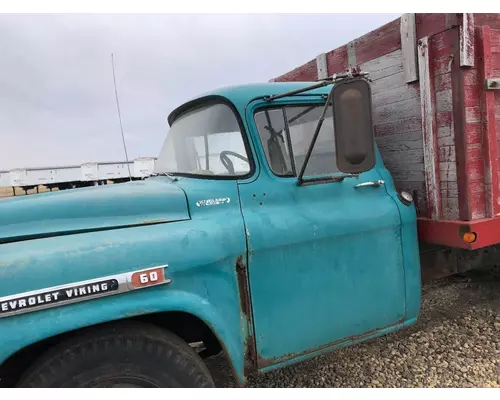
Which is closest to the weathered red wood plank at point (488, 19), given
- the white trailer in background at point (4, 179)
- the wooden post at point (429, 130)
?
the wooden post at point (429, 130)

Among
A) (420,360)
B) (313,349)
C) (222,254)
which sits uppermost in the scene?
(222,254)

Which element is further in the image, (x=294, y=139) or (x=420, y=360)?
(x=420, y=360)

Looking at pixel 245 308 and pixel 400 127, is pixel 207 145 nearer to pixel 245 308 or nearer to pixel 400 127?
pixel 245 308

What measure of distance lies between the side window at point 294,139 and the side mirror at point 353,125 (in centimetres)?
43

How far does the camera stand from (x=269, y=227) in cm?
224

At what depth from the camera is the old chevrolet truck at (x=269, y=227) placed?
177cm

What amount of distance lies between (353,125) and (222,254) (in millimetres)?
966

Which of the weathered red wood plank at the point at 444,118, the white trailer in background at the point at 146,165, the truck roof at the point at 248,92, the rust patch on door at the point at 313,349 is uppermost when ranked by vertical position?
the truck roof at the point at 248,92

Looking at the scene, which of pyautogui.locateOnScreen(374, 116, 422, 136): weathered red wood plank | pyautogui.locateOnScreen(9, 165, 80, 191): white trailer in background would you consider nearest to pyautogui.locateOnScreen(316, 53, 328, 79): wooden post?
pyautogui.locateOnScreen(374, 116, 422, 136): weathered red wood plank

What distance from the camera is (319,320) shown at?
7.77ft

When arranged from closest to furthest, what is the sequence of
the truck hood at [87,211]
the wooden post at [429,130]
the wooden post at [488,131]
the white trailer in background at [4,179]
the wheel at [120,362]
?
the wheel at [120,362] < the truck hood at [87,211] < the wooden post at [488,131] < the wooden post at [429,130] < the white trailer in background at [4,179]

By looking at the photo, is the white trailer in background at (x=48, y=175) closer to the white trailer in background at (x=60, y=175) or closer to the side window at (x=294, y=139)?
the white trailer in background at (x=60, y=175)

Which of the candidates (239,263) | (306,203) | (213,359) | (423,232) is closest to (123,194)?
(239,263)

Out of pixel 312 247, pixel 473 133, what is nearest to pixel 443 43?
pixel 473 133
